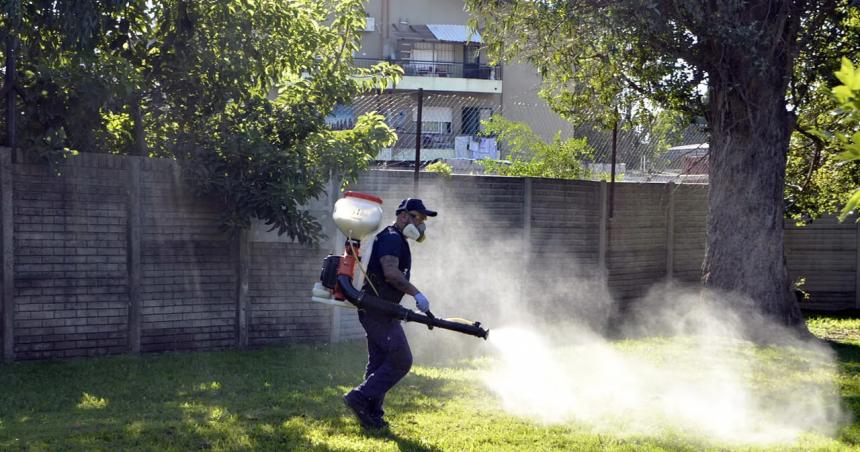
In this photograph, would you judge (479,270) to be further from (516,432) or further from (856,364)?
(516,432)

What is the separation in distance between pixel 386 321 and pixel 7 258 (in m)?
3.96

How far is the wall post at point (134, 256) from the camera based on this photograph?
980cm

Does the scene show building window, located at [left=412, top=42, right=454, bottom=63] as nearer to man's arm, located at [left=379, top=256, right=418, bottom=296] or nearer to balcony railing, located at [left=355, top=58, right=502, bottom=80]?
balcony railing, located at [left=355, top=58, right=502, bottom=80]

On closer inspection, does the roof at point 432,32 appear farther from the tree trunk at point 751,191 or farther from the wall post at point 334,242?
the wall post at point 334,242

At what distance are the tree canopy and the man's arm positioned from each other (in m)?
2.91

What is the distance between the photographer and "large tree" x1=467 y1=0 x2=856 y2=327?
38.1 ft

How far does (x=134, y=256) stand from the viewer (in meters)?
9.83

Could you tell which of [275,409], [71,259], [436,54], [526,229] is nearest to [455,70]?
[436,54]

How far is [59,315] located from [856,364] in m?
8.60

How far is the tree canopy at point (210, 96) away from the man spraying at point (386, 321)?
2.74m

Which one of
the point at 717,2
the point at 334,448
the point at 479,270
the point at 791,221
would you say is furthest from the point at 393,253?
the point at 791,221

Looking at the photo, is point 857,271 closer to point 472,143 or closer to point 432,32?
point 472,143

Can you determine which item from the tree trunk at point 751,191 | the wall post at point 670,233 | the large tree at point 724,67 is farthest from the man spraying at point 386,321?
the wall post at point 670,233

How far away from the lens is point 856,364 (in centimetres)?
1102
